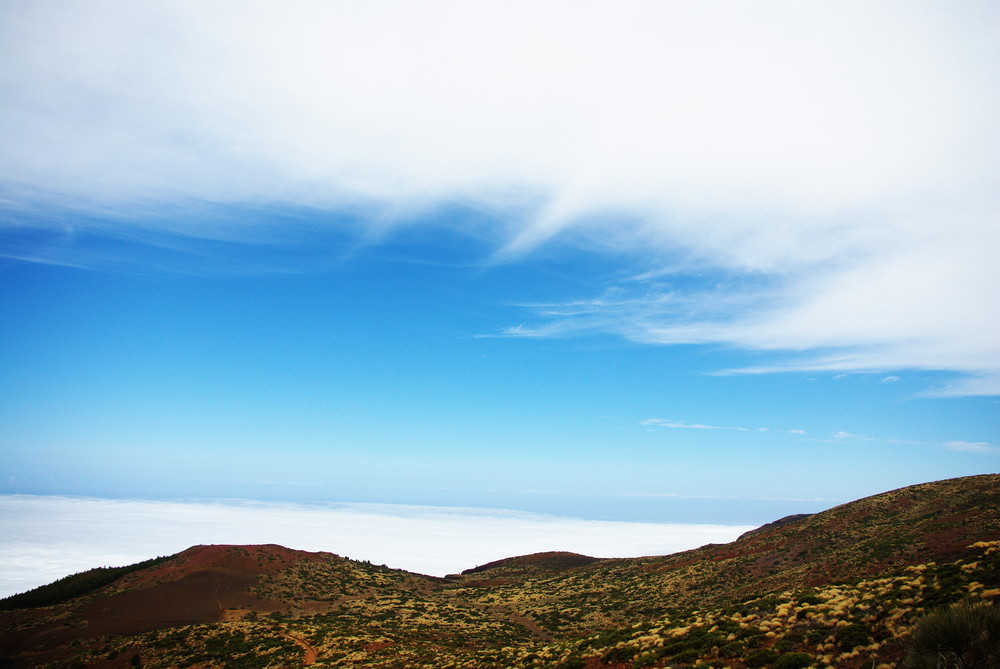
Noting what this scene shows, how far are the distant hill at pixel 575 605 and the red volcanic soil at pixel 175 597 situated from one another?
0.76ft

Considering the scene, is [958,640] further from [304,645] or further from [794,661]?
[304,645]

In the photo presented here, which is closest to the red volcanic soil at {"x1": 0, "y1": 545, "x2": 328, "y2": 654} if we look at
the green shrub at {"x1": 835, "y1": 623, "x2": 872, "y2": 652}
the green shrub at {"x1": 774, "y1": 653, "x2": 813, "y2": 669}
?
the green shrub at {"x1": 774, "y1": 653, "x2": 813, "y2": 669}

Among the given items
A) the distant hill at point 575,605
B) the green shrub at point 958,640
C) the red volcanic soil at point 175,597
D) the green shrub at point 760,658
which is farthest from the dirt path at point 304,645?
the green shrub at point 958,640

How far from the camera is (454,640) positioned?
3884 cm

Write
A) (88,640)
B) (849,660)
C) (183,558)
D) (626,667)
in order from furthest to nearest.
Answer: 1. (183,558)
2. (88,640)
3. (626,667)
4. (849,660)

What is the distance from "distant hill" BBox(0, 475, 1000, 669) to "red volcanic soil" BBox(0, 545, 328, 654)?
23 centimetres

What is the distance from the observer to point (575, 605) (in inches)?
1999

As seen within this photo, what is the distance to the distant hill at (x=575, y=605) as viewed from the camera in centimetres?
2062

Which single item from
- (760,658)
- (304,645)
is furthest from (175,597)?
(760,658)

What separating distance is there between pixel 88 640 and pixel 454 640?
3009cm

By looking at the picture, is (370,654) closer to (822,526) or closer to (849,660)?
(849,660)

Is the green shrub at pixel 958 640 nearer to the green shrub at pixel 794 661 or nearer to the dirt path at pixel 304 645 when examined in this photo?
the green shrub at pixel 794 661

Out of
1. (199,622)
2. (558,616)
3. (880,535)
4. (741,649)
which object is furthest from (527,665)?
(880,535)

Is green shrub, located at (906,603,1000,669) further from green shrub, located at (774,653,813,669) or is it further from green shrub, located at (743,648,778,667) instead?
green shrub, located at (743,648,778,667)
